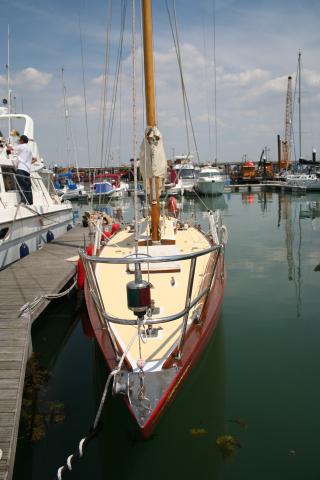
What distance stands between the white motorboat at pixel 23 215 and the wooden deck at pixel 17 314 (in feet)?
1.68

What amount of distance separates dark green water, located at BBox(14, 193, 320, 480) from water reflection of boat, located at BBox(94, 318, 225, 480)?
11 mm

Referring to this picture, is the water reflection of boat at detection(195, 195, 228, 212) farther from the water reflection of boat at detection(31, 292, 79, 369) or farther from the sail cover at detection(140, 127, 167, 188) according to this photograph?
the sail cover at detection(140, 127, 167, 188)

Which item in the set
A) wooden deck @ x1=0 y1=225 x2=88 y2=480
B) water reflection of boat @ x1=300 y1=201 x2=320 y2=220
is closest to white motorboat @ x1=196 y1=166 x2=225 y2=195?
water reflection of boat @ x1=300 y1=201 x2=320 y2=220

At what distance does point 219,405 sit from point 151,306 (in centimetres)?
157

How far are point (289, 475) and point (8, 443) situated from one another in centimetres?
271

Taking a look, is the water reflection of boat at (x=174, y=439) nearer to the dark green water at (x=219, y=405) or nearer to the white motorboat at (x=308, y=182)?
the dark green water at (x=219, y=405)

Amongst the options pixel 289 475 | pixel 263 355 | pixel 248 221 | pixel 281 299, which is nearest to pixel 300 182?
pixel 248 221

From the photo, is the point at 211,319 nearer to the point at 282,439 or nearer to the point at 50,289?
the point at 282,439

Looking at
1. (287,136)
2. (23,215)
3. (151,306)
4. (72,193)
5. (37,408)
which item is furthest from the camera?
(287,136)

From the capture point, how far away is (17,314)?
614 centimetres

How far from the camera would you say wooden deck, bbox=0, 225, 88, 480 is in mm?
3660

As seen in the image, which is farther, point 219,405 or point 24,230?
point 24,230

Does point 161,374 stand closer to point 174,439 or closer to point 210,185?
point 174,439

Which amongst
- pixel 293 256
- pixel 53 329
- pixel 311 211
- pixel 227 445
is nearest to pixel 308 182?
pixel 311 211
